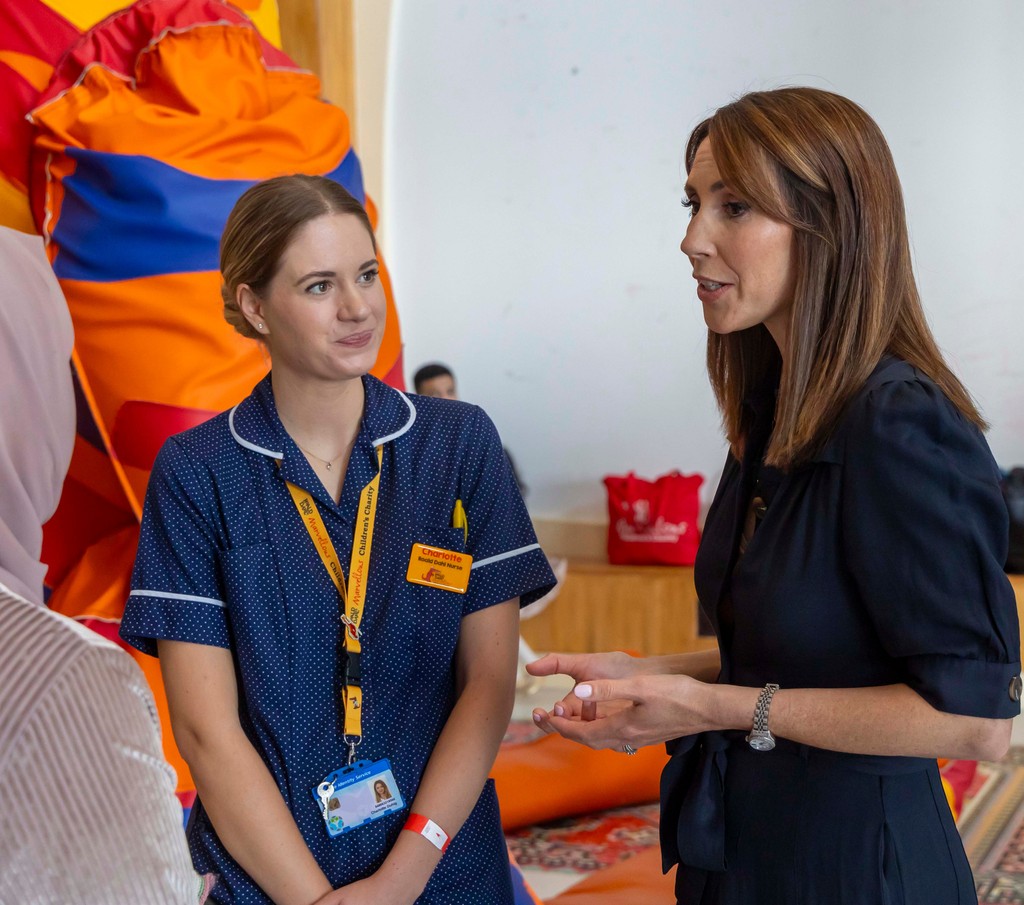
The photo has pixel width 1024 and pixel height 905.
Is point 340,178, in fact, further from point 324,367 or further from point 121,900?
point 121,900

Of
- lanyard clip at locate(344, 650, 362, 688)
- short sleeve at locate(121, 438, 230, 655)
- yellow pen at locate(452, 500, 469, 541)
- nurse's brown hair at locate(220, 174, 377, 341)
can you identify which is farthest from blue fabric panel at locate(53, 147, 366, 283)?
lanyard clip at locate(344, 650, 362, 688)

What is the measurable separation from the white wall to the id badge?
2911 millimetres

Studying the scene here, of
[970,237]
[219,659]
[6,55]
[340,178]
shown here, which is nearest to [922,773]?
[219,659]

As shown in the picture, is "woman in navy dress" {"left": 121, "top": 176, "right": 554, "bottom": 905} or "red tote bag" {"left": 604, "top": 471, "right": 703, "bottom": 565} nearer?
"woman in navy dress" {"left": 121, "top": 176, "right": 554, "bottom": 905}

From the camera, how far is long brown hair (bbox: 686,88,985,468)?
3.50ft

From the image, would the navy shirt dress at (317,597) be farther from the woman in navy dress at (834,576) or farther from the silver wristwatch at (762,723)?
the silver wristwatch at (762,723)

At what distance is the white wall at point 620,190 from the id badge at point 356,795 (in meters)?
2.91

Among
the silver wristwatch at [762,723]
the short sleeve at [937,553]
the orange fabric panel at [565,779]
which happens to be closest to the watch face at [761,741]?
the silver wristwatch at [762,723]

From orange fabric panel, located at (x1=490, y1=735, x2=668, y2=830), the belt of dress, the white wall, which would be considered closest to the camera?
the belt of dress

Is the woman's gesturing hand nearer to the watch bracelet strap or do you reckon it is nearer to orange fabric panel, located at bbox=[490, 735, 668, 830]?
the watch bracelet strap

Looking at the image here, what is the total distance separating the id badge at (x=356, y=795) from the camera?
131 cm

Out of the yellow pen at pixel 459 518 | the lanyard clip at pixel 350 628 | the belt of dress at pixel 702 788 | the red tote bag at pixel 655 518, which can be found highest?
the yellow pen at pixel 459 518

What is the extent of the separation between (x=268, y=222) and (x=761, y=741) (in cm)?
84

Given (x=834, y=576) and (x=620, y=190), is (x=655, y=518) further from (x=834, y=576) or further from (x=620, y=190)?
(x=834, y=576)
